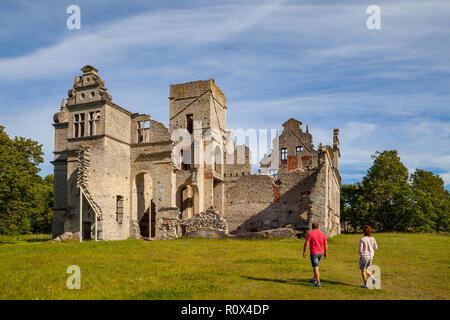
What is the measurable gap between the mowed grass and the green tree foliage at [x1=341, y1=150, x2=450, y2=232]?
908 inches

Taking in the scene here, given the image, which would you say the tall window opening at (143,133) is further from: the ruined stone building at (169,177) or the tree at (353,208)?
the tree at (353,208)

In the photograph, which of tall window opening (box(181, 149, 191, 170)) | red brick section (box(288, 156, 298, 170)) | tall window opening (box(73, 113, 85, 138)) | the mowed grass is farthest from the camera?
red brick section (box(288, 156, 298, 170))

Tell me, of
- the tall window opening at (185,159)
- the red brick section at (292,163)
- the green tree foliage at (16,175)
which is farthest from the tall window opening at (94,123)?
the red brick section at (292,163)

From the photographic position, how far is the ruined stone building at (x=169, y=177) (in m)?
26.8

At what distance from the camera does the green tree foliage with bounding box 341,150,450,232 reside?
38375 millimetres

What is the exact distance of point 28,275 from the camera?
1161 cm

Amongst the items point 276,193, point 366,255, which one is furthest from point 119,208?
point 366,255

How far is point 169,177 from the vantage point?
29406 mm

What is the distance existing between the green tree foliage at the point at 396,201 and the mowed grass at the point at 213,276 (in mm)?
23072

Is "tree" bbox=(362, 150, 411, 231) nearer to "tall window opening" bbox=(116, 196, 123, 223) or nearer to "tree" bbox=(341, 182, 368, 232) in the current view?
"tree" bbox=(341, 182, 368, 232)

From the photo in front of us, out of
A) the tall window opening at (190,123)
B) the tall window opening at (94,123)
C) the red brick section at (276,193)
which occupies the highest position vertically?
the tall window opening at (190,123)

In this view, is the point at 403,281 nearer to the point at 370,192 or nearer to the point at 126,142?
the point at 126,142

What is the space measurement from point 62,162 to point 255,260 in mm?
25418

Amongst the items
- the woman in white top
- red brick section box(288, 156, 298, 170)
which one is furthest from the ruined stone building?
the woman in white top
